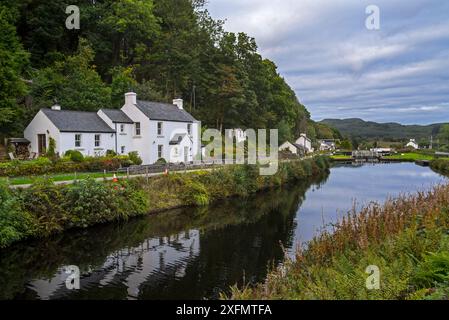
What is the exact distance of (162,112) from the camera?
38.2 meters

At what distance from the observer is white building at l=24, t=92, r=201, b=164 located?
30.4 meters

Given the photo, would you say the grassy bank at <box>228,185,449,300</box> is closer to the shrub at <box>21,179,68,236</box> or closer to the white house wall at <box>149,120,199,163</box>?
the shrub at <box>21,179,68,236</box>

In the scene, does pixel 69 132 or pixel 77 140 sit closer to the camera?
pixel 69 132

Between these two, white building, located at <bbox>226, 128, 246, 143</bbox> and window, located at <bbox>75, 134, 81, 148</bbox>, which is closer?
window, located at <bbox>75, 134, 81, 148</bbox>

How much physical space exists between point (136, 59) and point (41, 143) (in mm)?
24967

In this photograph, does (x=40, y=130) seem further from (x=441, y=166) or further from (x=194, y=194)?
(x=441, y=166)

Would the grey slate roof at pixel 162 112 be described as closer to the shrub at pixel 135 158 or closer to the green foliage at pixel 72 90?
the shrub at pixel 135 158

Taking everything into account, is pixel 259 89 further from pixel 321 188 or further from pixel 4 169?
pixel 4 169

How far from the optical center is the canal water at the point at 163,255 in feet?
41.3

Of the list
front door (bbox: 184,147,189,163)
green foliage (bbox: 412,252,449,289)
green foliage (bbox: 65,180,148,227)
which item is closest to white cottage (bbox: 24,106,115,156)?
front door (bbox: 184,147,189,163)

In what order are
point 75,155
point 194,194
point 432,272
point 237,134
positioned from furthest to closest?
point 237,134 < point 75,155 < point 194,194 < point 432,272

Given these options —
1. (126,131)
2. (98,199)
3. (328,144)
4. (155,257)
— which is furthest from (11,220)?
(328,144)

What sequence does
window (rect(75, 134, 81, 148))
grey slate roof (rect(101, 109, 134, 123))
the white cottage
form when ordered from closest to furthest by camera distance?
1. the white cottage
2. window (rect(75, 134, 81, 148))
3. grey slate roof (rect(101, 109, 134, 123))

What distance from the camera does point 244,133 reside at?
61.2m
